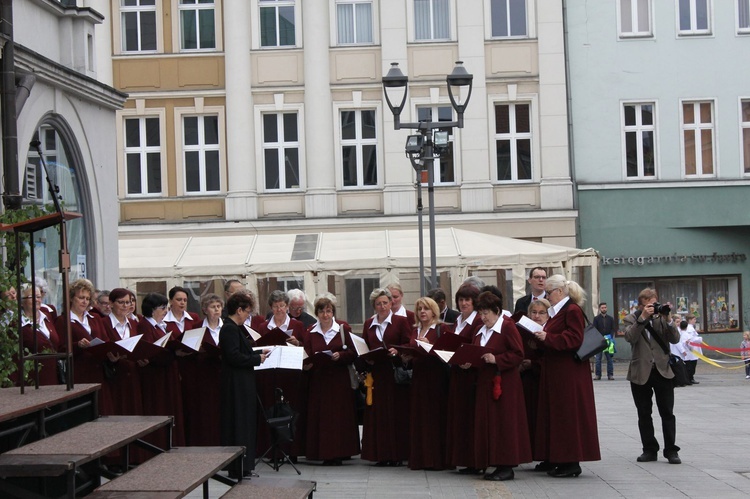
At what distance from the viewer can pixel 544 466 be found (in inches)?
494

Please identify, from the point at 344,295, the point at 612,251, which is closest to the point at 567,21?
the point at 612,251

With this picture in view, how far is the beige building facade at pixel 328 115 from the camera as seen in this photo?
32.3 metres

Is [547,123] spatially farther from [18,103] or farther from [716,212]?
[18,103]

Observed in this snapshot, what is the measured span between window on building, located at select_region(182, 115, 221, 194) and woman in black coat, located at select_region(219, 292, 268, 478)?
21421 mm

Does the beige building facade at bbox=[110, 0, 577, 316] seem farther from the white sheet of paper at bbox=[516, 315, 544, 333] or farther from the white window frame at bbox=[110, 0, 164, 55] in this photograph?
the white sheet of paper at bbox=[516, 315, 544, 333]

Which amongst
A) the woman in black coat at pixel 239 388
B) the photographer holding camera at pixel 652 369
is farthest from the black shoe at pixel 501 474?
the woman in black coat at pixel 239 388

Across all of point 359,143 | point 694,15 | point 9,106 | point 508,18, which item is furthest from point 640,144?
point 9,106

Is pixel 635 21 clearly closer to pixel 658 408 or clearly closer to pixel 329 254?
pixel 329 254

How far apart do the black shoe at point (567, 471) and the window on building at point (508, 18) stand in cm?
2196

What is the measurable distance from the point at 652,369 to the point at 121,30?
23.0m

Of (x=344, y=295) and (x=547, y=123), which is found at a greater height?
(x=547, y=123)

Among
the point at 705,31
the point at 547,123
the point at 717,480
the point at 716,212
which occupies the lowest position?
the point at 717,480

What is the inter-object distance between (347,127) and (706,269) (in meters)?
10.1

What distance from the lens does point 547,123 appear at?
107 ft
